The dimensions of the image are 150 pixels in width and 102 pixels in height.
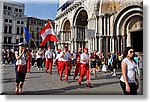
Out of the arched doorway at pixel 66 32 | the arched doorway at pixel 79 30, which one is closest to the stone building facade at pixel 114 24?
the arched doorway at pixel 79 30

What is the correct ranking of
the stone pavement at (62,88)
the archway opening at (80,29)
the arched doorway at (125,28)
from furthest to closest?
1. the archway opening at (80,29)
2. the arched doorway at (125,28)
3. the stone pavement at (62,88)

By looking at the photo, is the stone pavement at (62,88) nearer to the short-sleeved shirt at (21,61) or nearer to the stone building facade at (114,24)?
the short-sleeved shirt at (21,61)

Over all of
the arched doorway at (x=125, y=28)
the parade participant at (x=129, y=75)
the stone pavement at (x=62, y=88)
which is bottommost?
the stone pavement at (x=62, y=88)

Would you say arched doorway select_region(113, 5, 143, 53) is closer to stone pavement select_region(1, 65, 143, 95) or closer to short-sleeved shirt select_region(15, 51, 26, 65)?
stone pavement select_region(1, 65, 143, 95)

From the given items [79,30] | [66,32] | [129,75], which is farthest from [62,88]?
[66,32]

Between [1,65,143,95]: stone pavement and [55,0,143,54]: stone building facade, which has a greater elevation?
[55,0,143,54]: stone building facade

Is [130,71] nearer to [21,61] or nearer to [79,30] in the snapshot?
[21,61]

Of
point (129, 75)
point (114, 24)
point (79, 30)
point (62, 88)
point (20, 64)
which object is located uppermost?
point (79, 30)

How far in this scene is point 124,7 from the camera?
1306 centimetres

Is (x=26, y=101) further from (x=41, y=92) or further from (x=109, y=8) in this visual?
(x=109, y=8)

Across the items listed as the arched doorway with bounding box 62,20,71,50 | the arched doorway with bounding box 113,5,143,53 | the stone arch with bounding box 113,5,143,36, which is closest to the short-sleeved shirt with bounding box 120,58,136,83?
the stone arch with bounding box 113,5,143,36

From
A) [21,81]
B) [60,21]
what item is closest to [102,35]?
[21,81]

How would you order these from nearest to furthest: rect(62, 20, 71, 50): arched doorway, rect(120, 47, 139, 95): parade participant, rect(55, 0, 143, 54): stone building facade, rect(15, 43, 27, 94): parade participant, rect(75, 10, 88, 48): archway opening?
rect(120, 47, 139, 95): parade participant
rect(15, 43, 27, 94): parade participant
rect(55, 0, 143, 54): stone building facade
rect(75, 10, 88, 48): archway opening
rect(62, 20, 71, 50): arched doorway

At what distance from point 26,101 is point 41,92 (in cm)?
70
